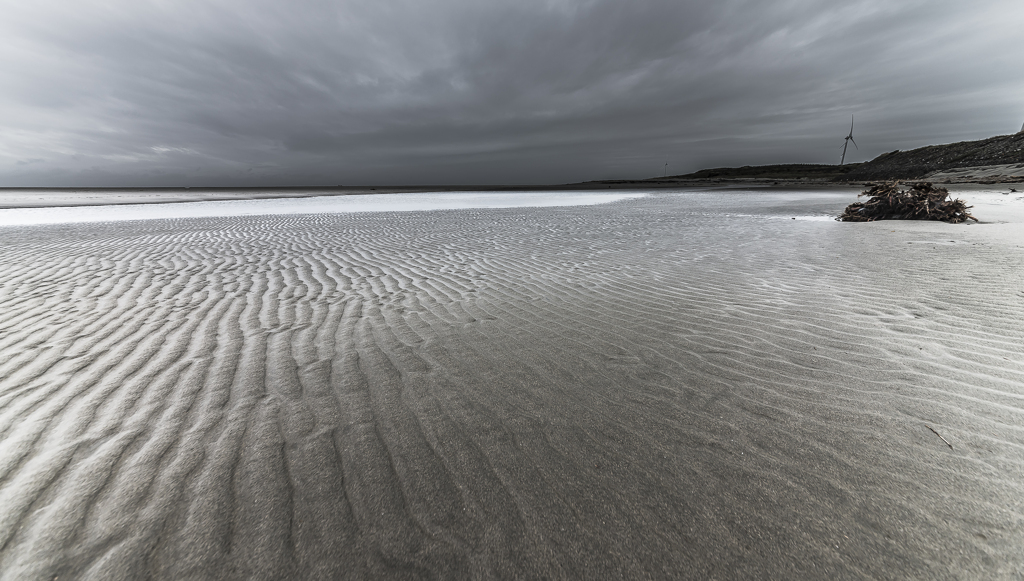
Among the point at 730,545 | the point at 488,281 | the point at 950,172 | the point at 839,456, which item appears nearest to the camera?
the point at 730,545

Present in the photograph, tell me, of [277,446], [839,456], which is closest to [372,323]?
[277,446]

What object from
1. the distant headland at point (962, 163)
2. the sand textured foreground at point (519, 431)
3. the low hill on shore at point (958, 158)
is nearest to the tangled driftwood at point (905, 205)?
the sand textured foreground at point (519, 431)

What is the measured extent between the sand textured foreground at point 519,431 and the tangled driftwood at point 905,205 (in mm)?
8374

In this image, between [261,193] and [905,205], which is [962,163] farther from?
[261,193]

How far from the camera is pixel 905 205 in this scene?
1205 centimetres

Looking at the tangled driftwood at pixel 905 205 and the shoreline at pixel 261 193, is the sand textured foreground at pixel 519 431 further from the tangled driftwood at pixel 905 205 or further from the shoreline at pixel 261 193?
the shoreline at pixel 261 193

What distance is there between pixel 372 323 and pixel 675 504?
3310 mm

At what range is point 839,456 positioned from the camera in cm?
208

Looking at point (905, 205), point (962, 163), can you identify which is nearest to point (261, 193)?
point (905, 205)

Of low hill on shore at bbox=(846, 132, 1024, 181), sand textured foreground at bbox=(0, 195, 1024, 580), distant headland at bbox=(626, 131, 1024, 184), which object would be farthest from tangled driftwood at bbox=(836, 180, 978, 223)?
low hill on shore at bbox=(846, 132, 1024, 181)

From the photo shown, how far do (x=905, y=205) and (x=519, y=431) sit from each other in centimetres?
1551

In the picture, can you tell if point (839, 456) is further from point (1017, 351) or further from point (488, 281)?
point (488, 281)

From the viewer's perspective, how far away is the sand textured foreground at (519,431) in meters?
1.62

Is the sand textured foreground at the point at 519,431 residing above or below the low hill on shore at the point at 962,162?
below
